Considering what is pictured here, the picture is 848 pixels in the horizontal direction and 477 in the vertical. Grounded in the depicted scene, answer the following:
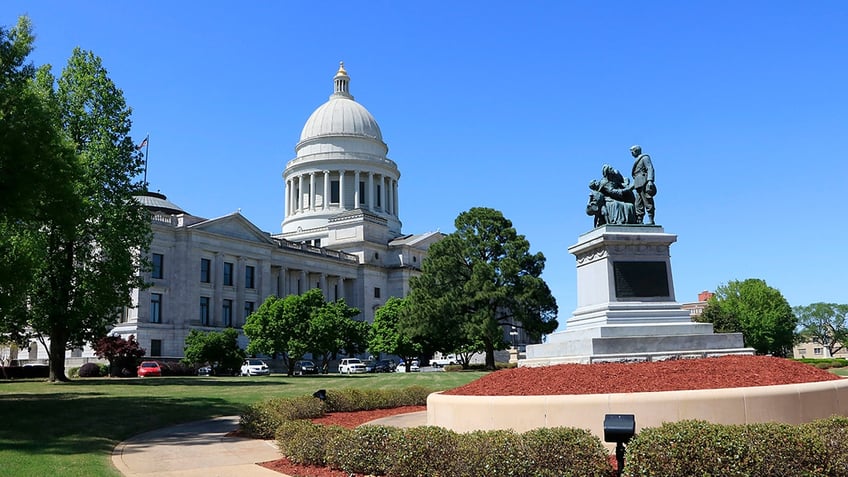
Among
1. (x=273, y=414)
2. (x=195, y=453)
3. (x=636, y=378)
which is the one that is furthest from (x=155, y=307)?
(x=636, y=378)

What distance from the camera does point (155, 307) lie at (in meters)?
71.0

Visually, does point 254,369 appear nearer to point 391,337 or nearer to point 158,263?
point 391,337

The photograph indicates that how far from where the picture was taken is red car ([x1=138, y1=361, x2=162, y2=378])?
56.4 m

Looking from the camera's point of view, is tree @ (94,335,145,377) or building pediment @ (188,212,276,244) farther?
building pediment @ (188,212,276,244)

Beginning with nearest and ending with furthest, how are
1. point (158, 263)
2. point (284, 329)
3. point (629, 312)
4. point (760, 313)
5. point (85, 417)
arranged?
point (629, 312) → point (85, 417) → point (284, 329) → point (158, 263) → point (760, 313)

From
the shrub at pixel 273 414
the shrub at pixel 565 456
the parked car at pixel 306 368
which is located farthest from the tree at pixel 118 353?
the shrub at pixel 565 456

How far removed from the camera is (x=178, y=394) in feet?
97.6

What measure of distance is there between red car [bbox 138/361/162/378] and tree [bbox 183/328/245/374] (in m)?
2.30

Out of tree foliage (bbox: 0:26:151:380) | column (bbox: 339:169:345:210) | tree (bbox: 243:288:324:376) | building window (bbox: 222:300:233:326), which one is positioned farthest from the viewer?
column (bbox: 339:169:345:210)

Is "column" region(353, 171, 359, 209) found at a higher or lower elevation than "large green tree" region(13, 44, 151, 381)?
higher

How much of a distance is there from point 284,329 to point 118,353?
12972 millimetres

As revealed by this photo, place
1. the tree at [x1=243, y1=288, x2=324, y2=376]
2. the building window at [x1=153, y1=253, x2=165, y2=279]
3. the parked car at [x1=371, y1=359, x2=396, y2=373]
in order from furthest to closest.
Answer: the parked car at [x1=371, y1=359, x2=396, y2=373]
the building window at [x1=153, y1=253, x2=165, y2=279]
the tree at [x1=243, y1=288, x2=324, y2=376]

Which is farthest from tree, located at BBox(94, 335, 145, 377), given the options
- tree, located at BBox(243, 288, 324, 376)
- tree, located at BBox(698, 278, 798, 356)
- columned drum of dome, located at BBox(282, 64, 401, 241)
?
tree, located at BBox(698, 278, 798, 356)

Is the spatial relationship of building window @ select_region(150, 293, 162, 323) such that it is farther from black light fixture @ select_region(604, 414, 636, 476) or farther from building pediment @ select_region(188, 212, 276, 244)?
black light fixture @ select_region(604, 414, 636, 476)
